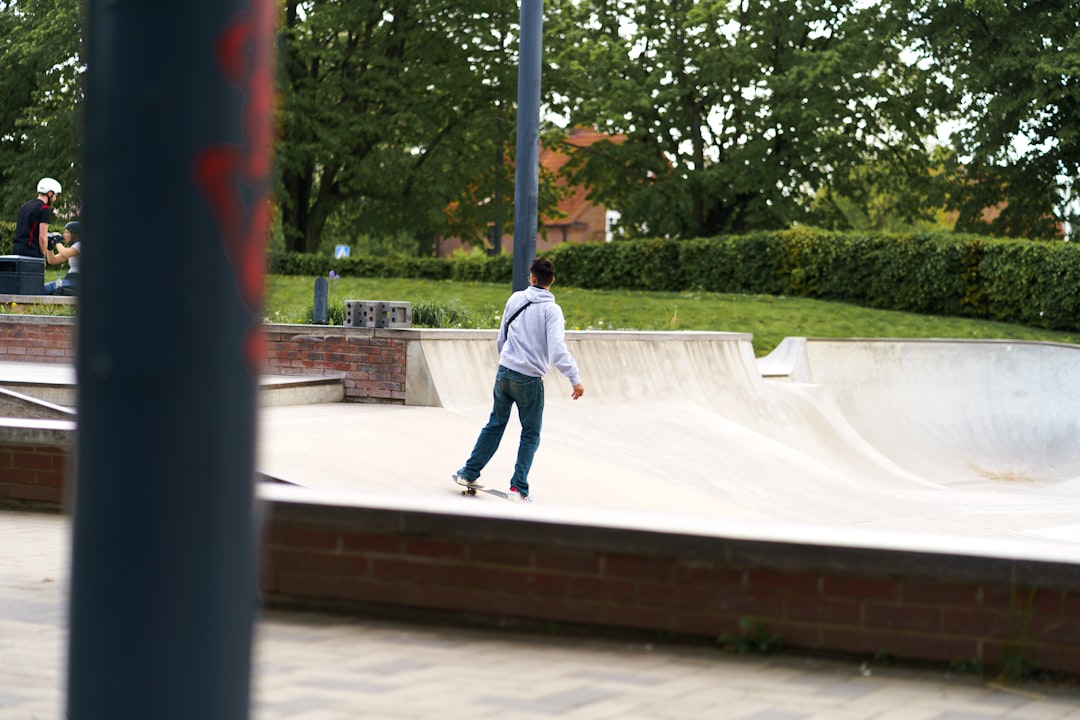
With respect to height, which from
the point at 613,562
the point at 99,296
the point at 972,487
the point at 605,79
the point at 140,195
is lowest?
the point at 972,487

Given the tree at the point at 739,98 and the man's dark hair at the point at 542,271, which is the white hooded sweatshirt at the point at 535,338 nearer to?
the man's dark hair at the point at 542,271

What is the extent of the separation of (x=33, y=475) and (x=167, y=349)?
7333 mm

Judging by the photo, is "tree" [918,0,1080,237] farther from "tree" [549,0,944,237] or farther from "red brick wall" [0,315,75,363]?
"red brick wall" [0,315,75,363]

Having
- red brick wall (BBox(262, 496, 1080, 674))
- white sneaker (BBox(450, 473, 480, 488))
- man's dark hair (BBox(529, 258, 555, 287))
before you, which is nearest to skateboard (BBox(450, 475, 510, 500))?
white sneaker (BBox(450, 473, 480, 488))

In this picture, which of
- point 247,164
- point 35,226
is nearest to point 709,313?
point 35,226

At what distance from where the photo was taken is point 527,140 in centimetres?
1273

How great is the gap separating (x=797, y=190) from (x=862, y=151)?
205 centimetres

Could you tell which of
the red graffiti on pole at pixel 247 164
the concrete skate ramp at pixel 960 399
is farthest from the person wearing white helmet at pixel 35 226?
the red graffiti on pole at pixel 247 164

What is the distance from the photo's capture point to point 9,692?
4.54 meters

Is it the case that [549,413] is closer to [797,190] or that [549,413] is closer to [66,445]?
[66,445]

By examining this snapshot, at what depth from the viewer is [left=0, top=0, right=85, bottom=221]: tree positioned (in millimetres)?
39438

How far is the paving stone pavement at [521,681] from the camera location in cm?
454

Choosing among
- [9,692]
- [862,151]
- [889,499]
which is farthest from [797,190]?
[9,692]

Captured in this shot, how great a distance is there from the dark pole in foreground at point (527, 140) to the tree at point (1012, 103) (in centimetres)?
2265
